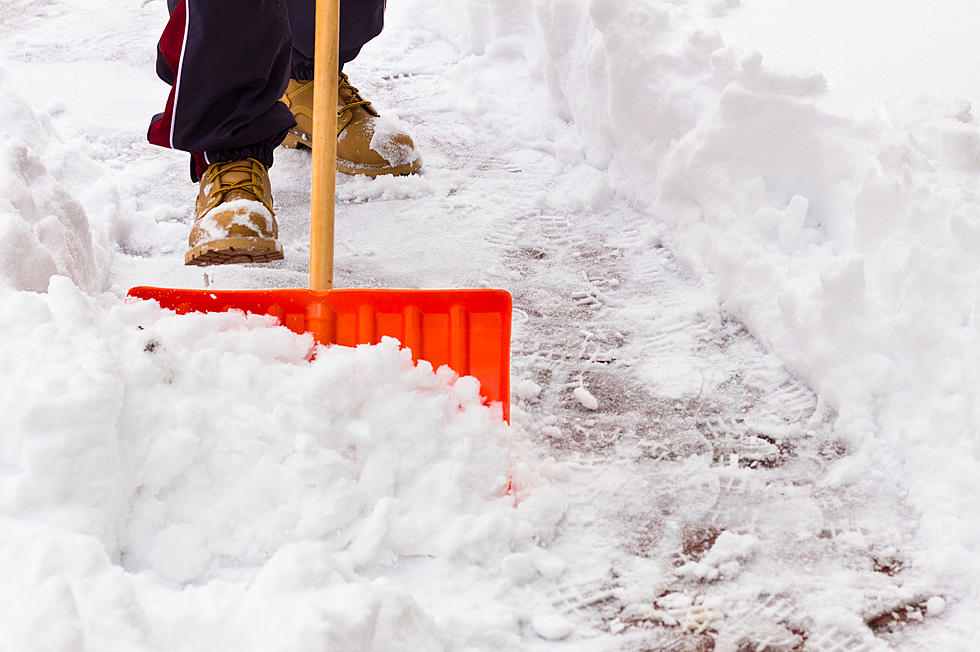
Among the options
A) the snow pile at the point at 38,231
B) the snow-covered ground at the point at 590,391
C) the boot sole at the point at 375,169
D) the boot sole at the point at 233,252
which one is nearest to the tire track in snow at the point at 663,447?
the snow-covered ground at the point at 590,391

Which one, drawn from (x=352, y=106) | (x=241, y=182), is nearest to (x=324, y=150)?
(x=241, y=182)

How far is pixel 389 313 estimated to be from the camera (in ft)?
5.07

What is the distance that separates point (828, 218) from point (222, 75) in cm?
130

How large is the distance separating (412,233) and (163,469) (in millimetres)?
1177

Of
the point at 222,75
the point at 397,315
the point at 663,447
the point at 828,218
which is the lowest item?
the point at 663,447

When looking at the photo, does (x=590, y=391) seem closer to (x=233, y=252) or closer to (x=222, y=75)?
(x=233, y=252)

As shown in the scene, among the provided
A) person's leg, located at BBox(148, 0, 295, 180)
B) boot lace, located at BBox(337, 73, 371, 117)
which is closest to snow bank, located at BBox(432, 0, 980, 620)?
boot lace, located at BBox(337, 73, 371, 117)

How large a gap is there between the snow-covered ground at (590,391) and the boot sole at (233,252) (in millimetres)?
107

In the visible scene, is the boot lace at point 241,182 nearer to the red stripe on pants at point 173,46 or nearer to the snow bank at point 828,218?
the red stripe on pants at point 173,46

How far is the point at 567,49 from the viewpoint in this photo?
2.73 meters

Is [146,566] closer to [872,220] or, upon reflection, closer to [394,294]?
[394,294]

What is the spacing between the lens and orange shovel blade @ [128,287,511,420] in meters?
1.51

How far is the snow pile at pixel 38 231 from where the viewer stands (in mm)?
1602

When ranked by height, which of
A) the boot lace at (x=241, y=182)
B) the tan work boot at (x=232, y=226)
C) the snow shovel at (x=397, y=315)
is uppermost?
the boot lace at (x=241, y=182)
